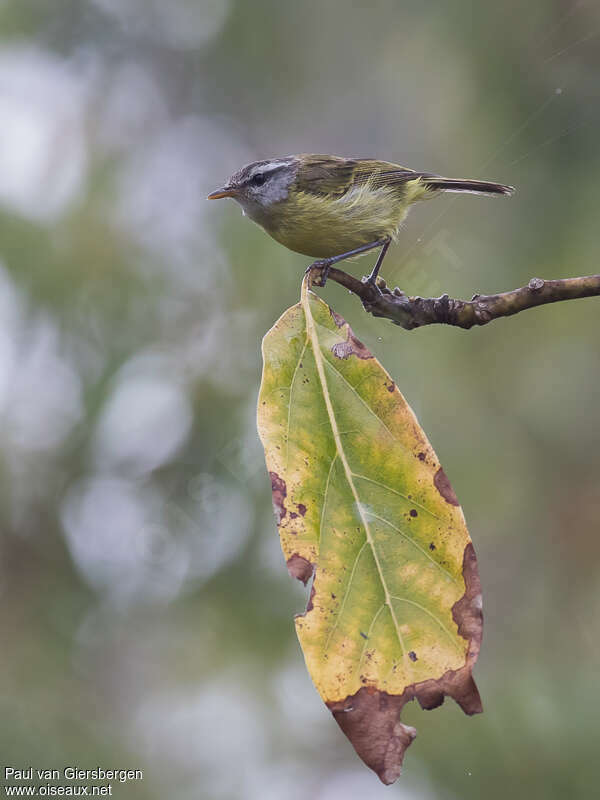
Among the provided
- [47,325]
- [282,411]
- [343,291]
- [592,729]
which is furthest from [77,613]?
[282,411]

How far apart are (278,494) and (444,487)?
0.60ft

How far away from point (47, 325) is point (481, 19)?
157cm

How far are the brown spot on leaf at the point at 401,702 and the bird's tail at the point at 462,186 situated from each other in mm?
993

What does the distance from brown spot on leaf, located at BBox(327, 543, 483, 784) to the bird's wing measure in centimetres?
99

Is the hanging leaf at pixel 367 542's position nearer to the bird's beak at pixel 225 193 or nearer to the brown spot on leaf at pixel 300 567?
the brown spot on leaf at pixel 300 567

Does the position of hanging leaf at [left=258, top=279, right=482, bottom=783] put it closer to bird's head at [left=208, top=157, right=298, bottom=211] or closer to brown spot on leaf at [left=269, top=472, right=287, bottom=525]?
brown spot on leaf at [left=269, top=472, right=287, bottom=525]

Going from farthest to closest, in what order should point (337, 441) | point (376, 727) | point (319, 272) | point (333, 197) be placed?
point (333, 197) < point (319, 272) < point (337, 441) < point (376, 727)

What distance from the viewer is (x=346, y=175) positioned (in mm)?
1741

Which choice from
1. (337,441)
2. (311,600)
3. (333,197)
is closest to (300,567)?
(311,600)

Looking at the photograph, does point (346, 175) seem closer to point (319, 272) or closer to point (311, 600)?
point (319, 272)

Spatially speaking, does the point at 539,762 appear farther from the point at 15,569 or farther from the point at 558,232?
the point at 15,569

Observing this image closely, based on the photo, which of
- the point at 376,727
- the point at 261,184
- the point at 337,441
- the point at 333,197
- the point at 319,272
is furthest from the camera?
the point at 261,184

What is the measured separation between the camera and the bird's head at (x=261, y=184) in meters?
1.75

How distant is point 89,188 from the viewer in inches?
95.9
